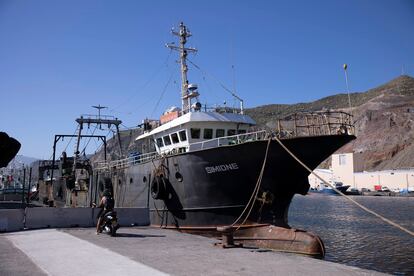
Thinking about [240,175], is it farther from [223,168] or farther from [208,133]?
[208,133]

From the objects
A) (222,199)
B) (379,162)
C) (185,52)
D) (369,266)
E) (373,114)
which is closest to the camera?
(369,266)

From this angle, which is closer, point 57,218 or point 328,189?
point 57,218

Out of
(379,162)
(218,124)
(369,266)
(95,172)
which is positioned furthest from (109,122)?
(379,162)

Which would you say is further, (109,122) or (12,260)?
(109,122)

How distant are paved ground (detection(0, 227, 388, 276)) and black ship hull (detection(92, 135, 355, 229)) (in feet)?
11.0

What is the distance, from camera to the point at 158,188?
18531mm

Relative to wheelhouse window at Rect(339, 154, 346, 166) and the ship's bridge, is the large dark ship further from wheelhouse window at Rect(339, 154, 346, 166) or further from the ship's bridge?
wheelhouse window at Rect(339, 154, 346, 166)

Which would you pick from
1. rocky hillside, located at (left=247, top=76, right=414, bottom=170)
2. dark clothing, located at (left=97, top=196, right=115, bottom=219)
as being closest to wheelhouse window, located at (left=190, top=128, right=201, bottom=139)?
dark clothing, located at (left=97, top=196, right=115, bottom=219)

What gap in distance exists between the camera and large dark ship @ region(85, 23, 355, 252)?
15827mm

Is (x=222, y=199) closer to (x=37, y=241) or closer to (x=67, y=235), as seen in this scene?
(x=67, y=235)

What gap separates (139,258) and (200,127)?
34.1ft

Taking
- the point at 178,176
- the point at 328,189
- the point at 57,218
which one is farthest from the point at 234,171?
the point at 328,189

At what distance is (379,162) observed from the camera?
102 metres

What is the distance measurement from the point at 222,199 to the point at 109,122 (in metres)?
19.5
